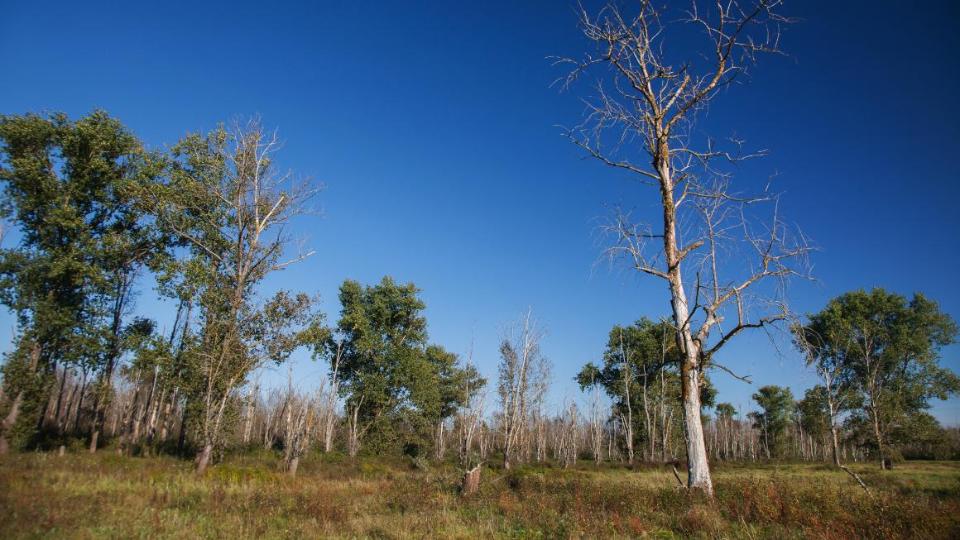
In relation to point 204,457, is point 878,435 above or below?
above

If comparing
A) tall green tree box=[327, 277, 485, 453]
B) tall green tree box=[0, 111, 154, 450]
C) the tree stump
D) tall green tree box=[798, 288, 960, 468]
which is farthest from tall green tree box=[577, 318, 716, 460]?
tall green tree box=[0, 111, 154, 450]

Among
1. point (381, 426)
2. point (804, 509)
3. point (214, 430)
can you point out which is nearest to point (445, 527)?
point (804, 509)

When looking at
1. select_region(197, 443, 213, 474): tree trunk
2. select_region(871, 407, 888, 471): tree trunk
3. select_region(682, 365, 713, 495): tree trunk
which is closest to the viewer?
select_region(682, 365, 713, 495): tree trunk

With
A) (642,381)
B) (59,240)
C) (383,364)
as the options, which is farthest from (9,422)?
(642,381)

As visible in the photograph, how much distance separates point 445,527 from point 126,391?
7696 cm

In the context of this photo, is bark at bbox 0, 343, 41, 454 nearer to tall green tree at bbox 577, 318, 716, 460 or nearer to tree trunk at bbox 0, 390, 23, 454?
tree trunk at bbox 0, 390, 23, 454

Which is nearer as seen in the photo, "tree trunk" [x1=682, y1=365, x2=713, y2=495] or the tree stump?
"tree trunk" [x1=682, y1=365, x2=713, y2=495]

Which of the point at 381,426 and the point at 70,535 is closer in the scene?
the point at 70,535

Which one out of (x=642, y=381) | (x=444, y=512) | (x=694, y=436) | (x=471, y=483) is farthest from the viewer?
(x=642, y=381)

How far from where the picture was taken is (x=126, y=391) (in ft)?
219

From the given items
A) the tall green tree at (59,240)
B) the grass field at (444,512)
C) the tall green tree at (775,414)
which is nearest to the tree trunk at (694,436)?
the grass field at (444,512)

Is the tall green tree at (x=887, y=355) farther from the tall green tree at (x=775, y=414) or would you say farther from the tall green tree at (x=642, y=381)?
the tall green tree at (x=775, y=414)

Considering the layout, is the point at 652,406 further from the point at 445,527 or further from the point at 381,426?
the point at 445,527

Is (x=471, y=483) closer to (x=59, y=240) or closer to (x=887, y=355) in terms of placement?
(x=59, y=240)
